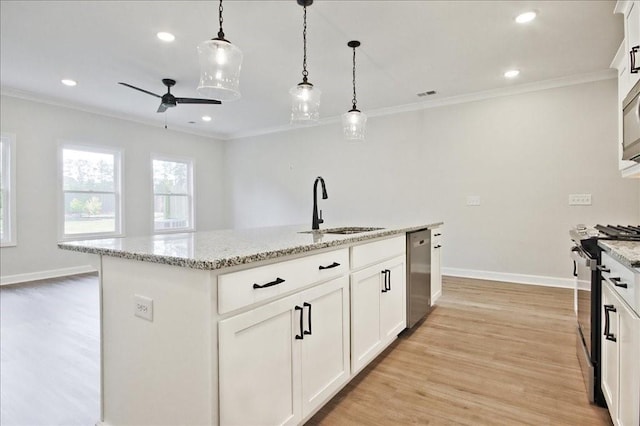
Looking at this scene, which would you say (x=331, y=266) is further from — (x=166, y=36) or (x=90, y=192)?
(x=90, y=192)

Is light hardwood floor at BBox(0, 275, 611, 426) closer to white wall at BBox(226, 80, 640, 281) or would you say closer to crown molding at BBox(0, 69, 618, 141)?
white wall at BBox(226, 80, 640, 281)

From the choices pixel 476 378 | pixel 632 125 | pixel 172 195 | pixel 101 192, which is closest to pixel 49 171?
pixel 101 192

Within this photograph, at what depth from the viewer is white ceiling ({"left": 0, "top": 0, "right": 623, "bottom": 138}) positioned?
2.81 metres

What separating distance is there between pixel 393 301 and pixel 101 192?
5414 mm

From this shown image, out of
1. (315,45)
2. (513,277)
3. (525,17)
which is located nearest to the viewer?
(525,17)

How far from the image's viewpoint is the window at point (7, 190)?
15.7ft

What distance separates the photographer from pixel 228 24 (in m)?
3.03

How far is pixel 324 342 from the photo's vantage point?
5.65ft

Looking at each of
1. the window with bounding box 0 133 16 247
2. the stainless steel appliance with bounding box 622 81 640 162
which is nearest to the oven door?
the stainless steel appliance with bounding box 622 81 640 162

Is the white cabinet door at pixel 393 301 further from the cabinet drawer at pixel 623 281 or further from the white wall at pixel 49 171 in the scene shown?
the white wall at pixel 49 171

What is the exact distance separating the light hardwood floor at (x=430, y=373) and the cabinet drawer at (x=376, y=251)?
2.28 feet

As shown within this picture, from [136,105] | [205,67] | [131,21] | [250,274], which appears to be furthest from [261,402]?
[136,105]

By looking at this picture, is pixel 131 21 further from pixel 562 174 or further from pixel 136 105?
pixel 562 174

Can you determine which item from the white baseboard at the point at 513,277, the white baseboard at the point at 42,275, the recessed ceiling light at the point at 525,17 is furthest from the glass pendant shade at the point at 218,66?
the white baseboard at the point at 42,275
